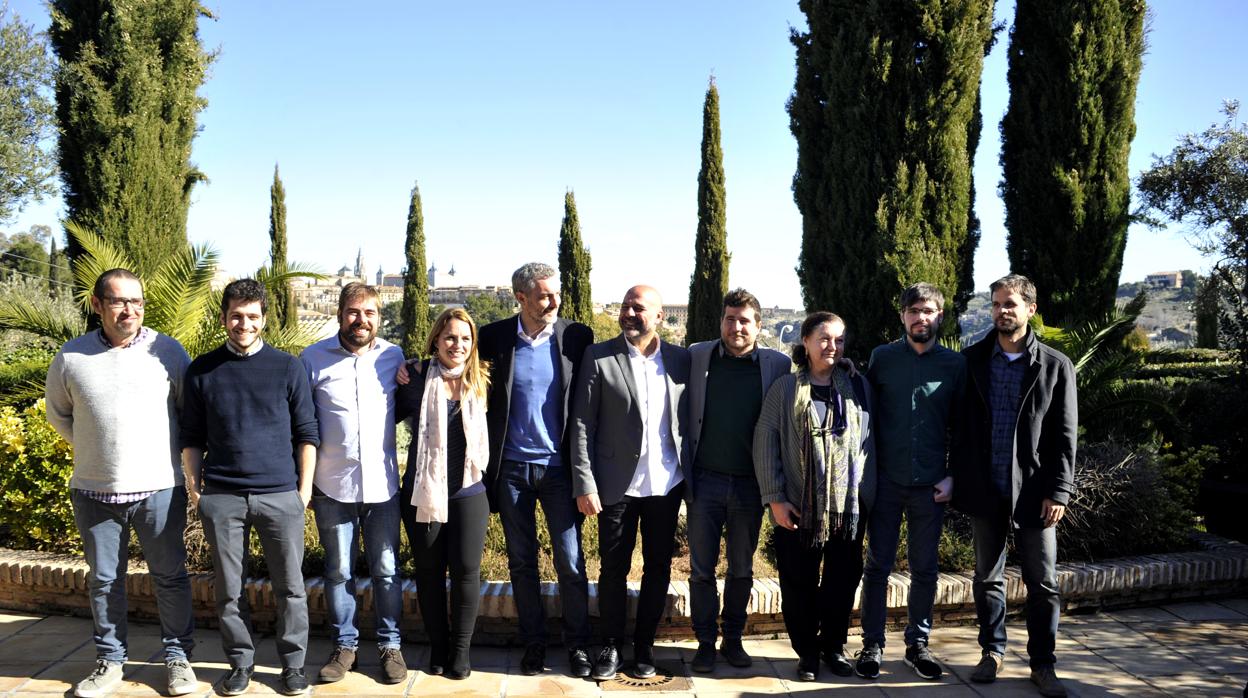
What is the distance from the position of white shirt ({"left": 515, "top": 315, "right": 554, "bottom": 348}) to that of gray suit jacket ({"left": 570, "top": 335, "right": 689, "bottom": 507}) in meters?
0.21

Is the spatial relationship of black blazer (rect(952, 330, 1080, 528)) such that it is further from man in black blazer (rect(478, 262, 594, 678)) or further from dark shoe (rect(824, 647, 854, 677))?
man in black blazer (rect(478, 262, 594, 678))

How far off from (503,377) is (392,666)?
4.61 ft

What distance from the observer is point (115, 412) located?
11.5ft

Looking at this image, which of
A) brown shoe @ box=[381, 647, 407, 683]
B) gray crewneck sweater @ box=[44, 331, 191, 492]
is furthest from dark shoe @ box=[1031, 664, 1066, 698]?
gray crewneck sweater @ box=[44, 331, 191, 492]

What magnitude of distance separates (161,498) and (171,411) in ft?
1.25

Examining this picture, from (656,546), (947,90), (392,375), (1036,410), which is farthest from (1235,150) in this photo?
(392,375)

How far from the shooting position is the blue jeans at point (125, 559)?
3.58 m

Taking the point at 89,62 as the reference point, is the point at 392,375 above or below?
below

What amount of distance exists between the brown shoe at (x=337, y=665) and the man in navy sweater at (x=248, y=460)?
89mm

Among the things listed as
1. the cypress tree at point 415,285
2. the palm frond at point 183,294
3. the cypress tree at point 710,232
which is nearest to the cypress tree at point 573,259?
the cypress tree at point 710,232

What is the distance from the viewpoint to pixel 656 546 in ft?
12.6

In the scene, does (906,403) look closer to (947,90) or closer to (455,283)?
(947,90)

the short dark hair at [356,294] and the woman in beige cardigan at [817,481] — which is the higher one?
the short dark hair at [356,294]

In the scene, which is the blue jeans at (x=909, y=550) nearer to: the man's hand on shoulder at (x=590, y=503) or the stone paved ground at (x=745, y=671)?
the stone paved ground at (x=745, y=671)
